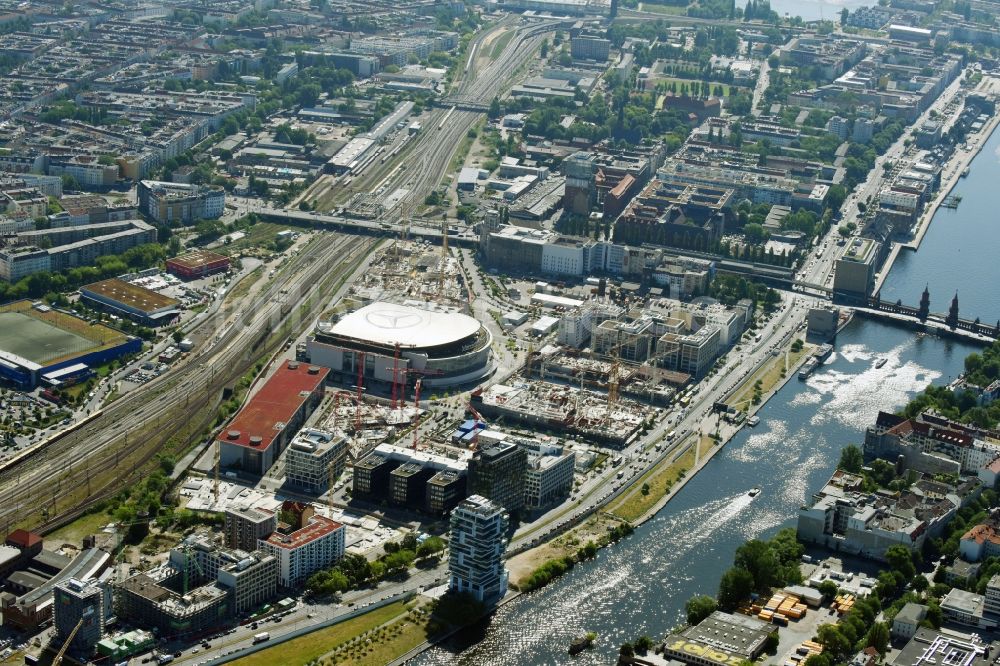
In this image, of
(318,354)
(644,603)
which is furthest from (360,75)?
(644,603)

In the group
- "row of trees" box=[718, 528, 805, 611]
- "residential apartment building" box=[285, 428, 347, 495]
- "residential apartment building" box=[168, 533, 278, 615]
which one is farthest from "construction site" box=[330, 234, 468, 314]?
"row of trees" box=[718, 528, 805, 611]

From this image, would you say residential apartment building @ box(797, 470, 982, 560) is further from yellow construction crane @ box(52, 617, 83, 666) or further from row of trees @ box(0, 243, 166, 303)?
row of trees @ box(0, 243, 166, 303)

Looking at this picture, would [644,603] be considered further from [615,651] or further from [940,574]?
[940,574]

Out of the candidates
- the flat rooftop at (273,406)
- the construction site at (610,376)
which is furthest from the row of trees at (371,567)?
the construction site at (610,376)

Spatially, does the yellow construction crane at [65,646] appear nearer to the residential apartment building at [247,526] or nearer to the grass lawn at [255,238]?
the residential apartment building at [247,526]

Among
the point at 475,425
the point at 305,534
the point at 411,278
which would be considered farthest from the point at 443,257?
the point at 305,534

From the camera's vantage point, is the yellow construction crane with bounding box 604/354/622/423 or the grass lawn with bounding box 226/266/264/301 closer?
the yellow construction crane with bounding box 604/354/622/423

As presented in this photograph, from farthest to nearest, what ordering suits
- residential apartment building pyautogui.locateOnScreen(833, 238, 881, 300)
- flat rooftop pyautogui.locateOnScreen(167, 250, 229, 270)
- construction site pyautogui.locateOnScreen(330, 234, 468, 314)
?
residential apartment building pyautogui.locateOnScreen(833, 238, 881, 300) < flat rooftop pyautogui.locateOnScreen(167, 250, 229, 270) < construction site pyautogui.locateOnScreen(330, 234, 468, 314)
